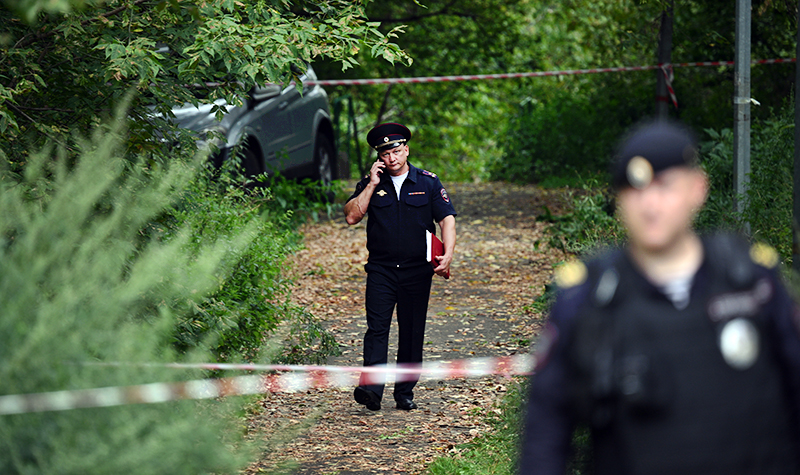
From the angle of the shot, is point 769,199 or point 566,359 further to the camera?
point 769,199

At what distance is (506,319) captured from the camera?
775 cm

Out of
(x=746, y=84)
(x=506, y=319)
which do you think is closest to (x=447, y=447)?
(x=506, y=319)

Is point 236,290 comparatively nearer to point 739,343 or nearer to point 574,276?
point 574,276

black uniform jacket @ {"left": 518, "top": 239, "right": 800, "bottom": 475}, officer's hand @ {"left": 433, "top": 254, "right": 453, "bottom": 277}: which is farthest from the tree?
black uniform jacket @ {"left": 518, "top": 239, "right": 800, "bottom": 475}

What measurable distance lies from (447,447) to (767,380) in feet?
10.4

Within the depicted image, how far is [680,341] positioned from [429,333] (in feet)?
18.2

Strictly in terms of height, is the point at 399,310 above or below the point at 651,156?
below

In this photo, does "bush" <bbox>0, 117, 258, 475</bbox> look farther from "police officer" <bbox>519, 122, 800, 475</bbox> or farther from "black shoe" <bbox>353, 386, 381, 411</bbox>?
"black shoe" <bbox>353, 386, 381, 411</bbox>

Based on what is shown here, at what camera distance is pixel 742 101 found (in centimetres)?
764

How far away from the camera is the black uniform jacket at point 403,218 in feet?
18.4

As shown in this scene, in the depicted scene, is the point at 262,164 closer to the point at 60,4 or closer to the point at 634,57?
the point at 60,4

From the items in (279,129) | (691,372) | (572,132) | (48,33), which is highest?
(48,33)

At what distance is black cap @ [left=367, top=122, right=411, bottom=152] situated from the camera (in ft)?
18.5

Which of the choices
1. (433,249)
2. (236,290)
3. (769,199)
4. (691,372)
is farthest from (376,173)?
(691,372)
